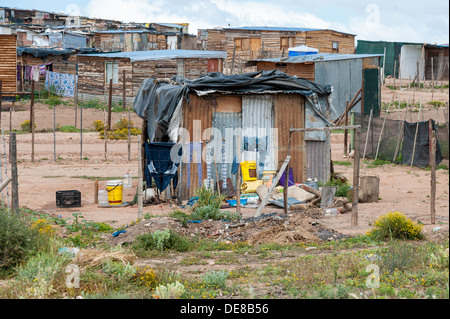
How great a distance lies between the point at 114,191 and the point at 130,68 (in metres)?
20.6

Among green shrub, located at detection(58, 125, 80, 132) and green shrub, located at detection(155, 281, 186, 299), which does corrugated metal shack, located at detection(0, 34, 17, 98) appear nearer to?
green shrub, located at detection(58, 125, 80, 132)

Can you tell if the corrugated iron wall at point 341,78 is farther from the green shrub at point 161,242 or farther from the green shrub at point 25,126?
the green shrub at point 161,242

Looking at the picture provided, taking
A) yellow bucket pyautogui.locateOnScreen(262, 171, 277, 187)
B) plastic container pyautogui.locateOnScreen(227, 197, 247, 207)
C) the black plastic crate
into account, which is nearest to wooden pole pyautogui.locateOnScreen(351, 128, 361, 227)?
plastic container pyautogui.locateOnScreen(227, 197, 247, 207)

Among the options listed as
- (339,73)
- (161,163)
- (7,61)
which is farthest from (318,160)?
(7,61)

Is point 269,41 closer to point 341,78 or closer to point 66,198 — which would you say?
point 341,78

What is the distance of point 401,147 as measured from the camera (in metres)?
21.9

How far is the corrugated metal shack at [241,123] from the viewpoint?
16.3 m

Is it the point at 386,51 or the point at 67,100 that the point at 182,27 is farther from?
the point at 67,100

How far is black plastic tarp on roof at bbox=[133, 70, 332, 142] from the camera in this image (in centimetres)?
1612

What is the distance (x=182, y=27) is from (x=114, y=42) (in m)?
11.7

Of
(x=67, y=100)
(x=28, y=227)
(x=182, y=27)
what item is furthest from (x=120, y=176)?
(x=182, y=27)

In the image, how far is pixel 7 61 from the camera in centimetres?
3131

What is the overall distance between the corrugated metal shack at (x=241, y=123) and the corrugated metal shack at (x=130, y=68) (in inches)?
710

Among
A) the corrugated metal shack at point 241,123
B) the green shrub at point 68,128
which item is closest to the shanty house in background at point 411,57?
the green shrub at point 68,128
